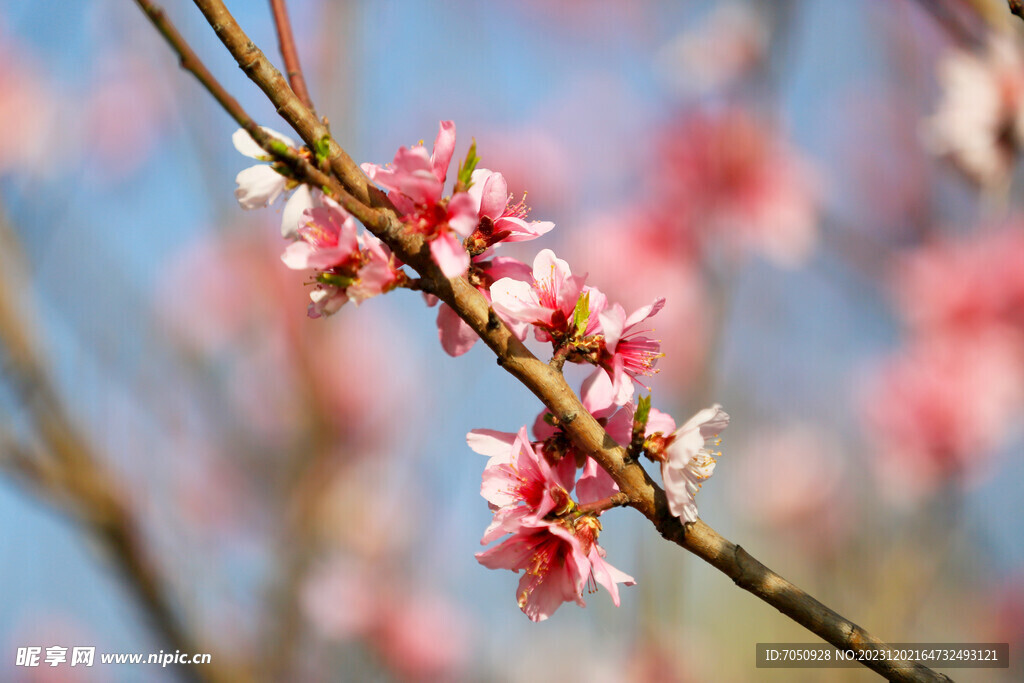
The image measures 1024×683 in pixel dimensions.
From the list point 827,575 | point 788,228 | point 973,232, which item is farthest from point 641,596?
point 973,232

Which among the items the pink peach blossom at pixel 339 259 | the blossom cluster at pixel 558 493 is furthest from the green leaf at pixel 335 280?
the blossom cluster at pixel 558 493

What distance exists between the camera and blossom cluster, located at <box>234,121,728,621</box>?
29.6 inches

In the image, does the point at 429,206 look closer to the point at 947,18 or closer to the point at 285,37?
the point at 285,37

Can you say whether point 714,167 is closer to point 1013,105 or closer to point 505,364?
point 1013,105

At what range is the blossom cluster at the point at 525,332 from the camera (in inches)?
29.6

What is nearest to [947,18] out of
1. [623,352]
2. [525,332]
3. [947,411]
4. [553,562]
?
[623,352]

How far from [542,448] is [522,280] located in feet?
0.68

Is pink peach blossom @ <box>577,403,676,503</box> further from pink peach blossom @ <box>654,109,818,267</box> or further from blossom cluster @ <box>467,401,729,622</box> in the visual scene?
pink peach blossom @ <box>654,109,818,267</box>

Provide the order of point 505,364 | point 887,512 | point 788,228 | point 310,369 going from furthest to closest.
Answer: point 887,512, point 310,369, point 788,228, point 505,364

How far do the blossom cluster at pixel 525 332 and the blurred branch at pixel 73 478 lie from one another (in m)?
1.29

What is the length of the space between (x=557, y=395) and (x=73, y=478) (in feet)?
5.06

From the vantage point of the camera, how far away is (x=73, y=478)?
176 cm

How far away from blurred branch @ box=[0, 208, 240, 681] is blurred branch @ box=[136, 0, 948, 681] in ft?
4.62

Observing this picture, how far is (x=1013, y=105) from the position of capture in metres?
1.91
